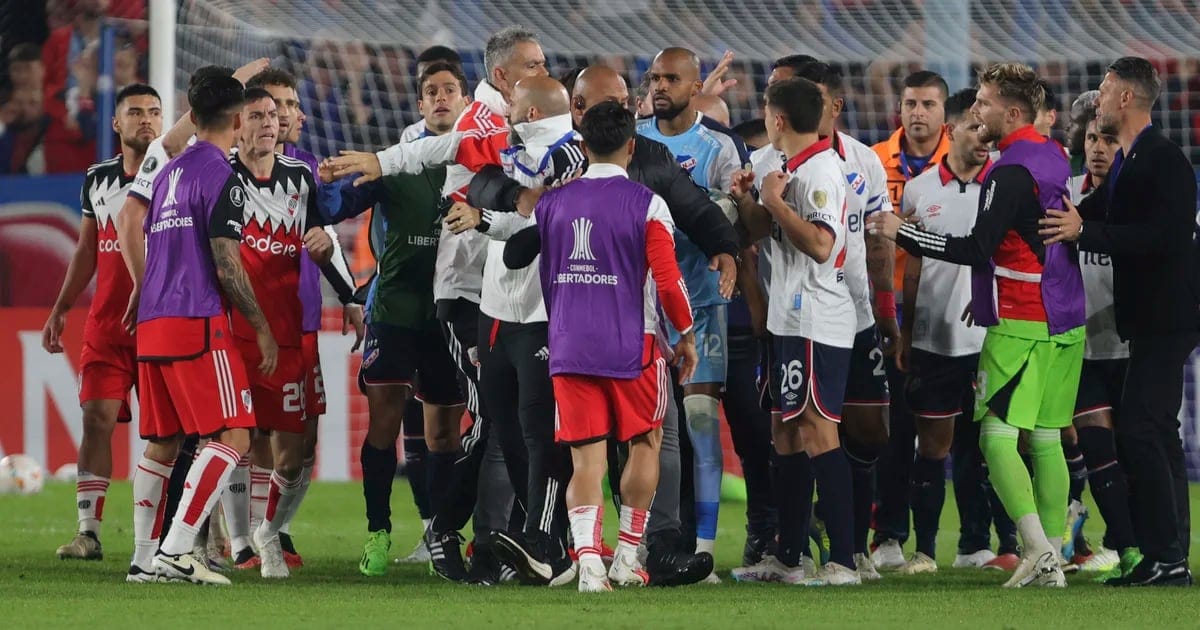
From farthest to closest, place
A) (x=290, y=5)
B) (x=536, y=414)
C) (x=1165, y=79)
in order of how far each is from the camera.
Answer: (x=1165, y=79) < (x=290, y=5) < (x=536, y=414)

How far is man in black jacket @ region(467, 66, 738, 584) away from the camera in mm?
6785

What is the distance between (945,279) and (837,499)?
1.70 meters

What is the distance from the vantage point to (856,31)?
14.2 meters

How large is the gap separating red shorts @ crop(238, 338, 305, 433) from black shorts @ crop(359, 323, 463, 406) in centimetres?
32

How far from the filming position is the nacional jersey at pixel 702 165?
7.55 m

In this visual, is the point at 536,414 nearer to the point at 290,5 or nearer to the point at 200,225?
the point at 200,225

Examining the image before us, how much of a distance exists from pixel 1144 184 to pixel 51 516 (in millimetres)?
6998

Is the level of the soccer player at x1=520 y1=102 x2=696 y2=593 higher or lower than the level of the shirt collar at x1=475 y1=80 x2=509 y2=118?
lower

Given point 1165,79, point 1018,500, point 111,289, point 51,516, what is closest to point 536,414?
point 1018,500

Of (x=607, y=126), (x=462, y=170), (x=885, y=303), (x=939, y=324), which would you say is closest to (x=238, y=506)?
(x=462, y=170)

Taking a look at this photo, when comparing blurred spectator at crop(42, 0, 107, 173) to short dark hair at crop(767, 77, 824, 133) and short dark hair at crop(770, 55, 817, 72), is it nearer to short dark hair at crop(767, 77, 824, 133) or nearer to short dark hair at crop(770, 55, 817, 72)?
short dark hair at crop(770, 55, 817, 72)

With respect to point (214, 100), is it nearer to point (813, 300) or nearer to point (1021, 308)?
point (813, 300)

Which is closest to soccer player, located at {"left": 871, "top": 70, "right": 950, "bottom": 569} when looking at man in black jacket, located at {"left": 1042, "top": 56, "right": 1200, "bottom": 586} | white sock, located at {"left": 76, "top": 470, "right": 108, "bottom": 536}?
man in black jacket, located at {"left": 1042, "top": 56, "right": 1200, "bottom": 586}

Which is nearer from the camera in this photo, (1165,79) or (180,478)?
(180,478)
